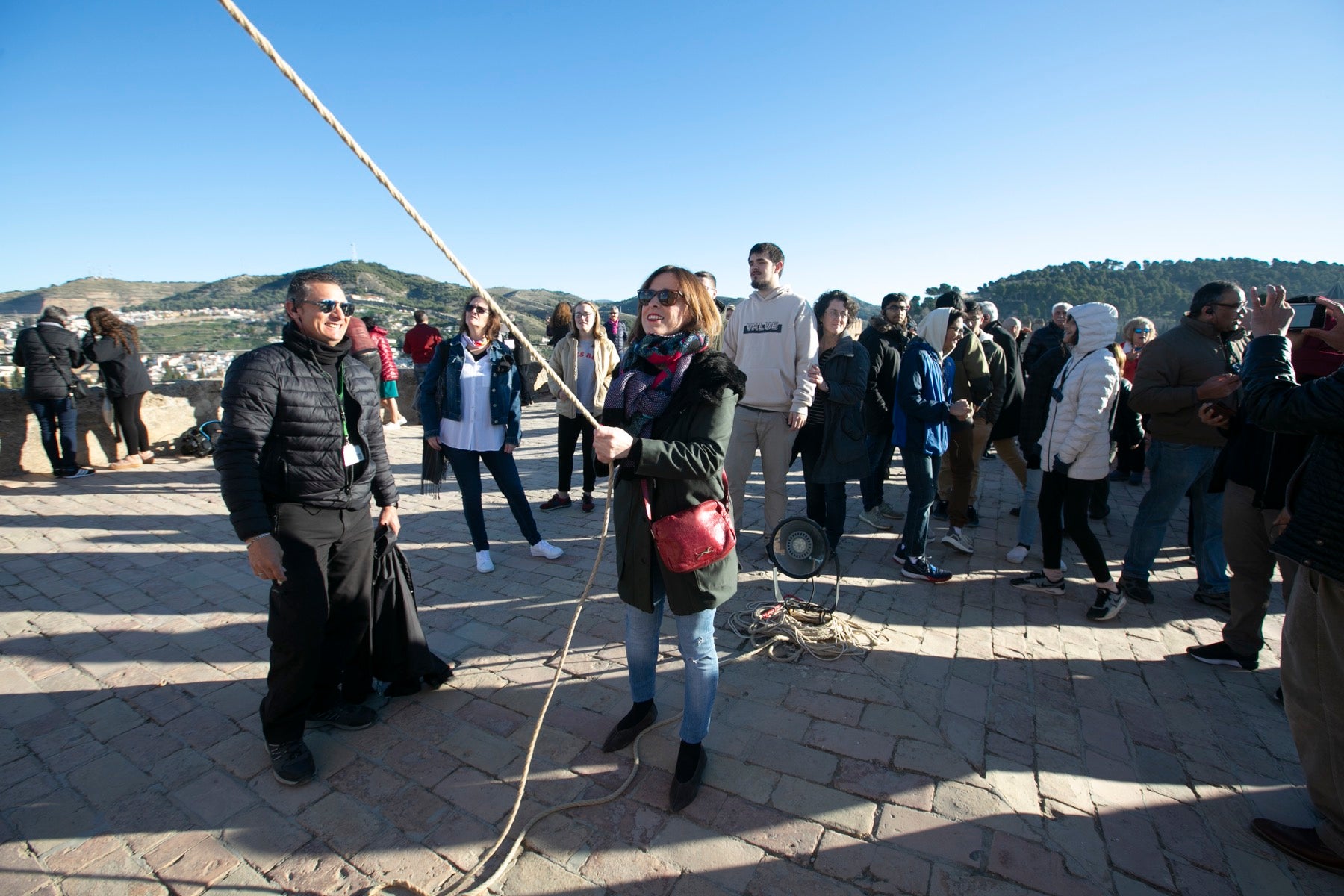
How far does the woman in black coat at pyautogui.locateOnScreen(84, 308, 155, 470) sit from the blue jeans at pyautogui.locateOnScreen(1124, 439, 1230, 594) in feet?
36.8

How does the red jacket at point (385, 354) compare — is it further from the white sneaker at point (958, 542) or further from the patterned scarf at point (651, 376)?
the white sneaker at point (958, 542)

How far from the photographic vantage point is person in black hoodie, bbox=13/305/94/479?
22.9 ft

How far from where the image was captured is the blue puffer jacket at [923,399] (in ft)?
14.6

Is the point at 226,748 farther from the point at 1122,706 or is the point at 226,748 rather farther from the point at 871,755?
the point at 1122,706

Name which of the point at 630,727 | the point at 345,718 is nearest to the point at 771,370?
the point at 630,727

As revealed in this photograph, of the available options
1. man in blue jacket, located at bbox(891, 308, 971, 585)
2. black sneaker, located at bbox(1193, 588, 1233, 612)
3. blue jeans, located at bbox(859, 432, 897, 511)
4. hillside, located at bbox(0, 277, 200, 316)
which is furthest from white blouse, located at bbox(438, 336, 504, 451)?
hillside, located at bbox(0, 277, 200, 316)

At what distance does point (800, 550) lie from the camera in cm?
380

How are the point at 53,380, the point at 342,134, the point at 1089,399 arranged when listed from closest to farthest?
the point at 342,134 < the point at 1089,399 < the point at 53,380

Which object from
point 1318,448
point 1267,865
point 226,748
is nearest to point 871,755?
point 1267,865

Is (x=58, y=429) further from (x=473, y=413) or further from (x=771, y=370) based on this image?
(x=771, y=370)

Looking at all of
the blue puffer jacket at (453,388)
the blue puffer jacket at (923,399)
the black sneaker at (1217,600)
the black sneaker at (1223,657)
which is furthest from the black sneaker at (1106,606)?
the blue puffer jacket at (453,388)

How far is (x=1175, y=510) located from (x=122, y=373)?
11513 millimetres

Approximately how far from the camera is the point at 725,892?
2.01 metres

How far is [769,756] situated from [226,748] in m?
2.52
